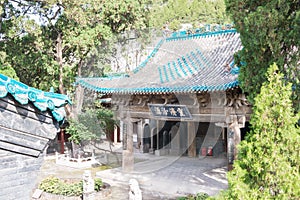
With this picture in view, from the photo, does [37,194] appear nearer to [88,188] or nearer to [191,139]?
[88,188]

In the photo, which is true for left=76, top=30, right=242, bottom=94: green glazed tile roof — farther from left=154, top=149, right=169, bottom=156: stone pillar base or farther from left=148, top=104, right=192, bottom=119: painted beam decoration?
left=154, top=149, right=169, bottom=156: stone pillar base

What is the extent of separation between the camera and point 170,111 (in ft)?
34.9

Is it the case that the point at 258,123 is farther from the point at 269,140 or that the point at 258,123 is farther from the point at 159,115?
the point at 159,115

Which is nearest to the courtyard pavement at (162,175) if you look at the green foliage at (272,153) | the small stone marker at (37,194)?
the small stone marker at (37,194)

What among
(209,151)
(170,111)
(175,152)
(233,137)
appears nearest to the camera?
(233,137)

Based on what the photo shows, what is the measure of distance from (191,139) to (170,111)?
5057mm

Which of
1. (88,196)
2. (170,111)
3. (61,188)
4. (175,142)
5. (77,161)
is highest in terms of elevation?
(170,111)

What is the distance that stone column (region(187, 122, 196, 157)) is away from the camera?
15148 mm

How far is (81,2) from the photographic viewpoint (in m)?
12.7

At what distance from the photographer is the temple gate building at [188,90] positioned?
938cm

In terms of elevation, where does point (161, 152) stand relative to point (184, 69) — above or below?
below

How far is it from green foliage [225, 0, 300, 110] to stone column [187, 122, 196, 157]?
27.9 feet

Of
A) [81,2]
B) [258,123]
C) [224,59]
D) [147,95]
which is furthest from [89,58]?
[258,123]

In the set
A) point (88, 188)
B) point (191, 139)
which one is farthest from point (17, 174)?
point (191, 139)
